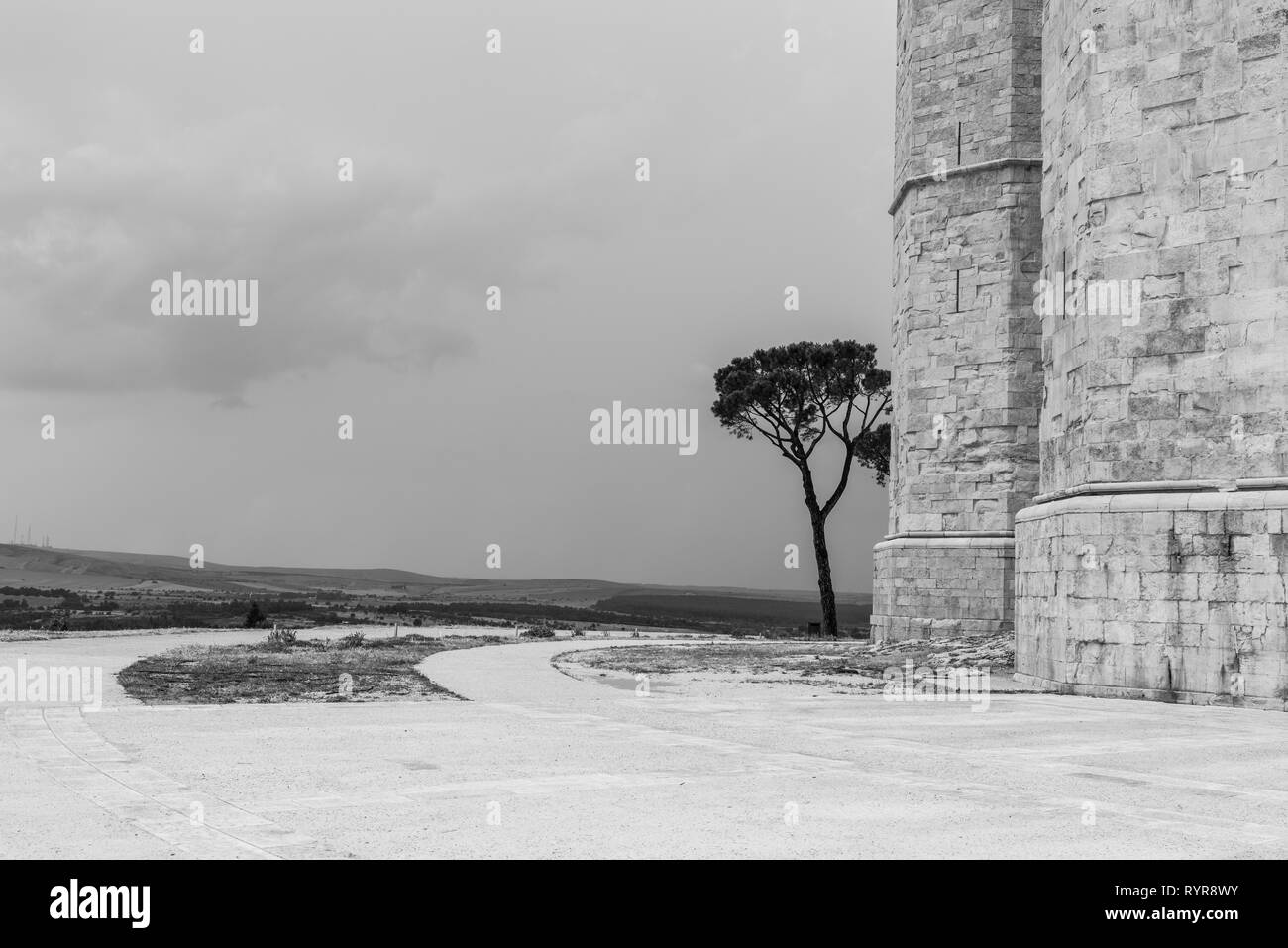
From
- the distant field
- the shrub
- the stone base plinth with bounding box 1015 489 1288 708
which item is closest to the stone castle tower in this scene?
the stone base plinth with bounding box 1015 489 1288 708

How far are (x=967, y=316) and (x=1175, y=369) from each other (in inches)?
363

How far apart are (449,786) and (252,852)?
1993 mm

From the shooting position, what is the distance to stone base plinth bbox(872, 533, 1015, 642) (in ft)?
72.7

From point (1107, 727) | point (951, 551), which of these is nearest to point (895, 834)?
point (1107, 727)

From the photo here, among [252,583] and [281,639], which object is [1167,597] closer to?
[281,639]

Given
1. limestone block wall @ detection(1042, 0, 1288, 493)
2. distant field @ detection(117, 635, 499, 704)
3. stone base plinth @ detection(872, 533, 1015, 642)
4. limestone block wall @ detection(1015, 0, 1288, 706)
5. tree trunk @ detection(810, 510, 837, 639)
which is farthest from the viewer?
tree trunk @ detection(810, 510, 837, 639)

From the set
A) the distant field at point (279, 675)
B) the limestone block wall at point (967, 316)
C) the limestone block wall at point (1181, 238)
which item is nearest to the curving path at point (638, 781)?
the distant field at point (279, 675)

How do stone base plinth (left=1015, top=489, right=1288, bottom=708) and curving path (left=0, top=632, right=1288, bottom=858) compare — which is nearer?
curving path (left=0, top=632, right=1288, bottom=858)

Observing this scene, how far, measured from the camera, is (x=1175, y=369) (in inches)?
545

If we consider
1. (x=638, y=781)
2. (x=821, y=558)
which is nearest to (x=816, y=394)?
(x=821, y=558)

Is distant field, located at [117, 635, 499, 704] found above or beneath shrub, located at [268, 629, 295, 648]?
above

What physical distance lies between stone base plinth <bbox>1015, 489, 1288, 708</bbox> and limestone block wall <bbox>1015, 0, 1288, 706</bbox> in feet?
0.07

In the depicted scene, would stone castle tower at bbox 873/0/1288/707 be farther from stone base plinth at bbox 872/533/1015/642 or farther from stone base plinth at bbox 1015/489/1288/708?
stone base plinth at bbox 872/533/1015/642
